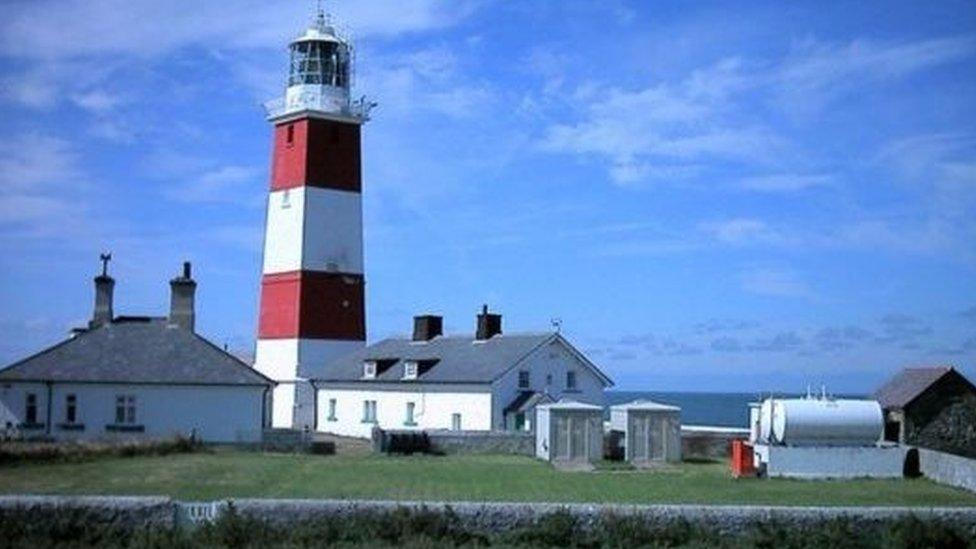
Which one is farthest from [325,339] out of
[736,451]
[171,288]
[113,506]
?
[113,506]

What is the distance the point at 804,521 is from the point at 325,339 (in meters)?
34.2

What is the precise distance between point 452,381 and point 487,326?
4069mm

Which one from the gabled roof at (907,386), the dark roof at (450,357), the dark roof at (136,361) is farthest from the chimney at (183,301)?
the gabled roof at (907,386)

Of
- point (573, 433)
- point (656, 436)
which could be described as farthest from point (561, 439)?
point (656, 436)

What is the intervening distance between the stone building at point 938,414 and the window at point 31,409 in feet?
88.2

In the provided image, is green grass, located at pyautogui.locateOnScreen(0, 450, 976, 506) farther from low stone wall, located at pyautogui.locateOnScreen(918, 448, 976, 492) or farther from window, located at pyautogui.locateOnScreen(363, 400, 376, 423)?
window, located at pyautogui.locateOnScreen(363, 400, 376, 423)

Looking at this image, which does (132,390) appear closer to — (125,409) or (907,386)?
(125,409)

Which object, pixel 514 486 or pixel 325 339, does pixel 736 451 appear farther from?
pixel 325 339

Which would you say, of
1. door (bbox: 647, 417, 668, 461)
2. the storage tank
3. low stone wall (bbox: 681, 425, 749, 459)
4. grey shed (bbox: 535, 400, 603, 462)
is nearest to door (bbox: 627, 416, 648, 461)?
door (bbox: 647, 417, 668, 461)

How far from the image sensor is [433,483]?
3095 cm

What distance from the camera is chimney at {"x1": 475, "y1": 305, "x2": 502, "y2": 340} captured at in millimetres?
52125

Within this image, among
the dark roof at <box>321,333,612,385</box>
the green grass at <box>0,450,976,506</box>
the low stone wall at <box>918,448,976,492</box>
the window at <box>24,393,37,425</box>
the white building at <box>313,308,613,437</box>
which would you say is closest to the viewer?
the green grass at <box>0,450,976,506</box>

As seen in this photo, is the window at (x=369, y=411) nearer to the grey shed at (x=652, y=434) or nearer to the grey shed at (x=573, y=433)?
the grey shed at (x=573, y=433)

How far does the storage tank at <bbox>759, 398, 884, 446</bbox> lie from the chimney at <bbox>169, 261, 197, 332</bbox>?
70.3ft
